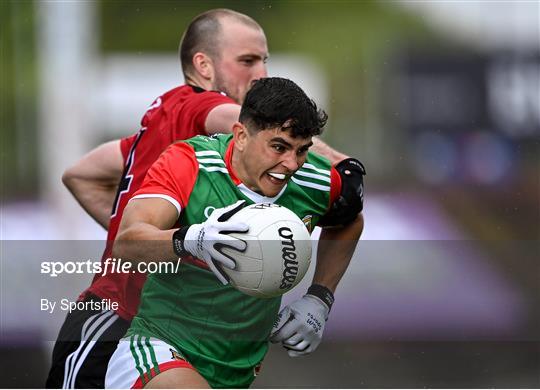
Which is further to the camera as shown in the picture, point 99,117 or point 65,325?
point 99,117

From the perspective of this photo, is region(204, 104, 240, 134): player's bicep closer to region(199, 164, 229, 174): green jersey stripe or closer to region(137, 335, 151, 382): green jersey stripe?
region(199, 164, 229, 174): green jersey stripe

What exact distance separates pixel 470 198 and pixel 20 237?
4.07m

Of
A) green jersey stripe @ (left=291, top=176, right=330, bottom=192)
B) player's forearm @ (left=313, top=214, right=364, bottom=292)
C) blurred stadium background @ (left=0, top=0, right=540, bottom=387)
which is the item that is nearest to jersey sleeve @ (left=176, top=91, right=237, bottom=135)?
green jersey stripe @ (left=291, top=176, right=330, bottom=192)

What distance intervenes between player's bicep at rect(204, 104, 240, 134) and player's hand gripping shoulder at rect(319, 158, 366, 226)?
37 cm

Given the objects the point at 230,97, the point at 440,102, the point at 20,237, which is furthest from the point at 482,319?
the point at 230,97

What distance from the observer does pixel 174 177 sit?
314 cm

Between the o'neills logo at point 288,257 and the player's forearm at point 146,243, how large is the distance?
30 centimetres

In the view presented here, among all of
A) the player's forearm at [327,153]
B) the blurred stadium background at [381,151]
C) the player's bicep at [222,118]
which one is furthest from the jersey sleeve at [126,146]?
the blurred stadium background at [381,151]

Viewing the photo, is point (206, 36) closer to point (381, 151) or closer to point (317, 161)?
point (317, 161)

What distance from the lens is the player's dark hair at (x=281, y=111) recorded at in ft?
10.2

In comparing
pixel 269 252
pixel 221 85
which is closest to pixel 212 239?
pixel 269 252

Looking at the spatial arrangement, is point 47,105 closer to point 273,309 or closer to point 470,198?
point 470,198

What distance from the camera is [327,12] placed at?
12.8m

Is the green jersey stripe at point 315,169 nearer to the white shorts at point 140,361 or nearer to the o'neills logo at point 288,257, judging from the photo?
the o'neills logo at point 288,257
